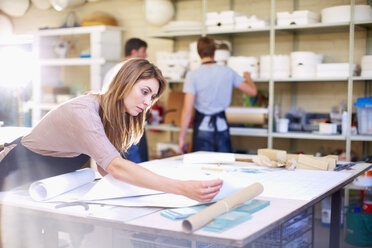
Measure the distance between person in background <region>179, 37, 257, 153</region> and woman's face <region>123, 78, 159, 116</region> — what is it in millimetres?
2231

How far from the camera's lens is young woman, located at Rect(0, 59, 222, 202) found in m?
1.86

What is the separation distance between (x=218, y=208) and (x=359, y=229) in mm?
2704

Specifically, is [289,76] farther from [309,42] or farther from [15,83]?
[15,83]

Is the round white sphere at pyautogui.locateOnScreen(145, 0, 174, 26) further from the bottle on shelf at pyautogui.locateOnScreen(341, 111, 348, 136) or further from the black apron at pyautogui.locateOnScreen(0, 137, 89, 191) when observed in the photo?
the black apron at pyautogui.locateOnScreen(0, 137, 89, 191)

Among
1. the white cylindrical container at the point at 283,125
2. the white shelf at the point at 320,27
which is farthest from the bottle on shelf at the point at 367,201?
the white shelf at the point at 320,27

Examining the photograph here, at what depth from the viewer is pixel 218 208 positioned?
1643mm

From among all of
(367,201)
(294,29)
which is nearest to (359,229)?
(367,201)

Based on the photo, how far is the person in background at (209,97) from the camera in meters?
4.39

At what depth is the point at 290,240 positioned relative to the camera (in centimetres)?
268

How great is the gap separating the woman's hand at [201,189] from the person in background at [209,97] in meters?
2.68

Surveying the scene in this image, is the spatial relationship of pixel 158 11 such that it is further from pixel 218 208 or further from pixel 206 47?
pixel 218 208

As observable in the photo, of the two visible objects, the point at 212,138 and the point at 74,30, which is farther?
the point at 74,30

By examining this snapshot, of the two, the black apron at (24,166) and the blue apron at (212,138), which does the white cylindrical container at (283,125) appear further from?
the black apron at (24,166)

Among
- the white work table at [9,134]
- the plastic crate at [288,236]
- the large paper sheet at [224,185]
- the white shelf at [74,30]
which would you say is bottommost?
the plastic crate at [288,236]
